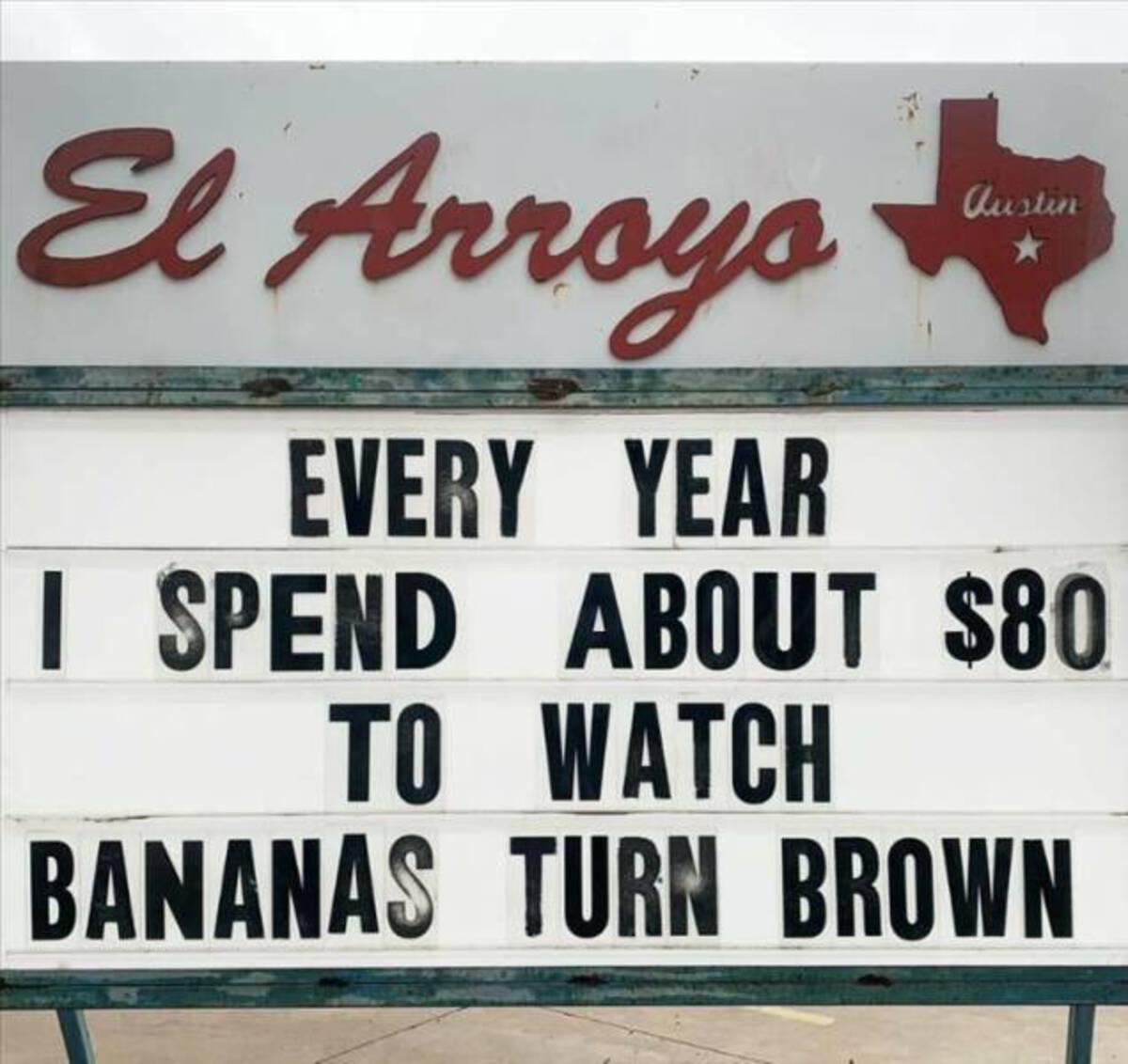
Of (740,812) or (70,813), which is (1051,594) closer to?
(740,812)

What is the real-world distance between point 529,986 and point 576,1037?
14.7ft

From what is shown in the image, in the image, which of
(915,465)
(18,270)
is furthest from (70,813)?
(915,465)

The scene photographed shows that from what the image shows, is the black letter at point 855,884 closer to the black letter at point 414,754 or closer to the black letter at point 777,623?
the black letter at point 777,623

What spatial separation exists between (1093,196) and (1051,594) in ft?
4.01

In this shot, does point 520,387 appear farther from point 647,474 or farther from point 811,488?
point 811,488

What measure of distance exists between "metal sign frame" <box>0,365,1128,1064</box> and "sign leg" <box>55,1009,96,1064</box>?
0.38 metres

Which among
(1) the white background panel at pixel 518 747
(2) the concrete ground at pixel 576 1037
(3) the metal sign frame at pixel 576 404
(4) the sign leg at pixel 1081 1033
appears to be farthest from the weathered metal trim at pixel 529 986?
(2) the concrete ground at pixel 576 1037

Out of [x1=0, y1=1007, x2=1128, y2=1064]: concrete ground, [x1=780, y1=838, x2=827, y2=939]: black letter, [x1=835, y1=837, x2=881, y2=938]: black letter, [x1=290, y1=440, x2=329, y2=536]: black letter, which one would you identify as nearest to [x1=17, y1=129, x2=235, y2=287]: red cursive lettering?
[x1=290, y1=440, x2=329, y2=536]: black letter

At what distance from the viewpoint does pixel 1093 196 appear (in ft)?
14.8

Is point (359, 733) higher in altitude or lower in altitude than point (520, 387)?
lower

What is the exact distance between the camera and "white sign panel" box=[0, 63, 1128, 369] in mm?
4508

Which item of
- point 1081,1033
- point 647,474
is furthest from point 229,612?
point 1081,1033

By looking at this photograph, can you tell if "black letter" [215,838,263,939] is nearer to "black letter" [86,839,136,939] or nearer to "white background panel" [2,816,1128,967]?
"white background panel" [2,816,1128,967]

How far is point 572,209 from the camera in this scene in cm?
453
